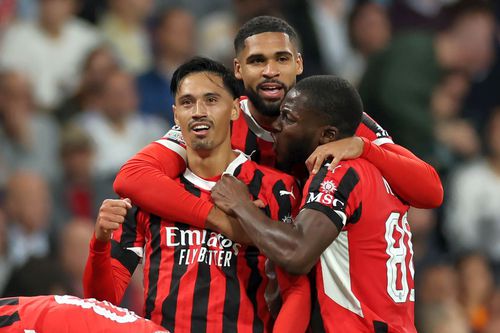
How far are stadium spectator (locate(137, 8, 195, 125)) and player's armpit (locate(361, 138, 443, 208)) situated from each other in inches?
173

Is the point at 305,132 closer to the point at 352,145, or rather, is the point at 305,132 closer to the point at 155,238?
the point at 352,145

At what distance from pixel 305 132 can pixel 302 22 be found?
4848 mm

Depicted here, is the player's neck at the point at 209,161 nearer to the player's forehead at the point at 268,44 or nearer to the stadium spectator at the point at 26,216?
the player's forehead at the point at 268,44

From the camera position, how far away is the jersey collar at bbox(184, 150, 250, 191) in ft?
14.6

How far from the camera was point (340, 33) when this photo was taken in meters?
9.43

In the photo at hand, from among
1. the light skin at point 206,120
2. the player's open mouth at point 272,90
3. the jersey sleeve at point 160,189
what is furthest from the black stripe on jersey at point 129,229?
the player's open mouth at point 272,90

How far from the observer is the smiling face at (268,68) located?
15.7ft

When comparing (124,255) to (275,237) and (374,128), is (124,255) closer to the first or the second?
(275,237)

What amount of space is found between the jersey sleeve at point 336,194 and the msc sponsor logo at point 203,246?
1.22 ft

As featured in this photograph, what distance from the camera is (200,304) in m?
4.29

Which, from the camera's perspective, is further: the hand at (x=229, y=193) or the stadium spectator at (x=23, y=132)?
the stadium spectator at (x=23, y=132)

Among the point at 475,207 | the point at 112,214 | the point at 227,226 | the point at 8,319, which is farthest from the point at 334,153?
the point at 475,207

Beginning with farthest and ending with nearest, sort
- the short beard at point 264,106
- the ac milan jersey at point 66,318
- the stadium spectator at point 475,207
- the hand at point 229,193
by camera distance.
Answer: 1. the stadium spectator at point 475,207
2. the short beard at point 264,106
3. the hand at point 229,193
4. the ac milan jersey at point 66,318

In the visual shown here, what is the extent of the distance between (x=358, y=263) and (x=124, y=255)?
3.24 feet
